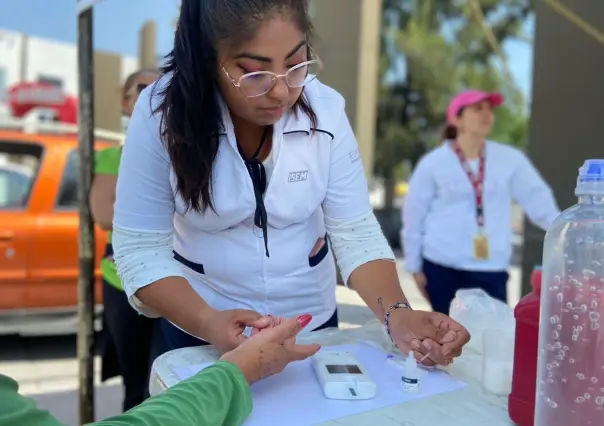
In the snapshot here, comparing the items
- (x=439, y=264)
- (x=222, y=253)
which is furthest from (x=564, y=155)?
(x=222, y=253)

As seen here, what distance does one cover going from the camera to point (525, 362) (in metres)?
1.04

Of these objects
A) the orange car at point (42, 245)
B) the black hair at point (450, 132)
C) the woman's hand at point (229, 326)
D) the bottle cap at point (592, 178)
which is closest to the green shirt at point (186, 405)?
the woman's hand at point (229, 326)

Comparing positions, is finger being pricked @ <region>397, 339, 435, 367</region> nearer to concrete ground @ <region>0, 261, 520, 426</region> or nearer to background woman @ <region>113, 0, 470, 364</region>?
background woman @ <region>113, 0, 470, 364</region>

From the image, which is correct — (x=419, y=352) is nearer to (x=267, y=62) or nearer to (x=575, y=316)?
(x=575, y=316)

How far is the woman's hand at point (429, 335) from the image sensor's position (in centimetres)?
119

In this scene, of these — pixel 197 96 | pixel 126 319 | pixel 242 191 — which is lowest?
pixel 126 319

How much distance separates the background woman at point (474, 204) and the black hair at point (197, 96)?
2.10 metres

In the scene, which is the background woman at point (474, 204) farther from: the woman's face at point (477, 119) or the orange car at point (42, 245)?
the orange car at point (42, 245)

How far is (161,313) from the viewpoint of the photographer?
1.29m

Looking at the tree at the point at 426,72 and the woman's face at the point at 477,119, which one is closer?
the woman's face at the point at 477,119

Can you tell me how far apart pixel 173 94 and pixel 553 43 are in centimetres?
419

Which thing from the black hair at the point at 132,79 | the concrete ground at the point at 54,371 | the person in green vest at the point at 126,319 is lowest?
the concrete ground at the point at 54,371

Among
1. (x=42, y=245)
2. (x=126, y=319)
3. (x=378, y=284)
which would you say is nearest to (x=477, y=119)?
(x=126, y=319)

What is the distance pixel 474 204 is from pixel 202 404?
2.54m
